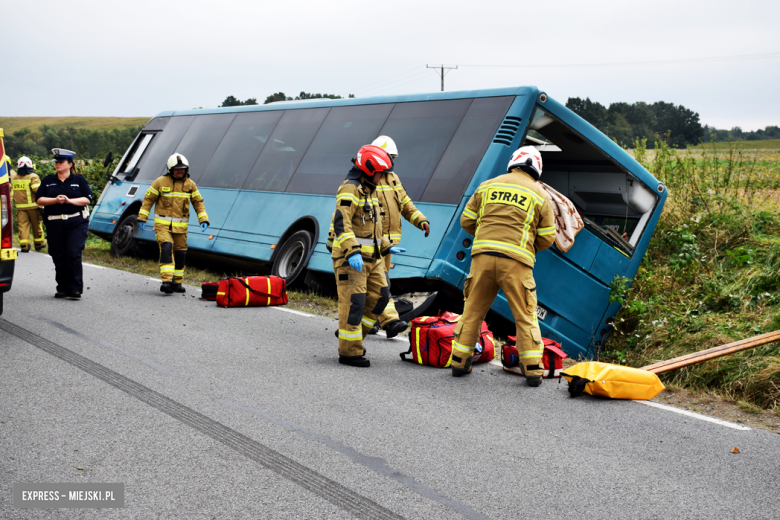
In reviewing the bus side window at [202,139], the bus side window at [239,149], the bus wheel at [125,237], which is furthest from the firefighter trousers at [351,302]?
the bus wheel at [125,237]

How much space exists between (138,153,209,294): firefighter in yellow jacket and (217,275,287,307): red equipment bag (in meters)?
1.17

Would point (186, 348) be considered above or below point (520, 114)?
below

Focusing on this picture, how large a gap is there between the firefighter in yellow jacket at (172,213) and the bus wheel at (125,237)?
404 cm

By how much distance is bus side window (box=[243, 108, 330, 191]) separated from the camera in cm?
1102

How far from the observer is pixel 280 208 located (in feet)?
35.1

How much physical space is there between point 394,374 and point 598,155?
4.89 meters

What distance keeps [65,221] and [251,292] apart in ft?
8.09

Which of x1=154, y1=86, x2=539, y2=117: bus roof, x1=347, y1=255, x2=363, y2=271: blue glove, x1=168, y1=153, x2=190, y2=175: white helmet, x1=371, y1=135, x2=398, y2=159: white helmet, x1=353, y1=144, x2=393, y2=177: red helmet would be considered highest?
x1=154, y1=86, x2=539, y2=117: bus roof

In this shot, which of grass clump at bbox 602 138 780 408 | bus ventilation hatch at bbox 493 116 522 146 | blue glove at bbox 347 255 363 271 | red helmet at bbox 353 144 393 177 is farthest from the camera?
bus ventilation hatch at bbox 493 116 522 146

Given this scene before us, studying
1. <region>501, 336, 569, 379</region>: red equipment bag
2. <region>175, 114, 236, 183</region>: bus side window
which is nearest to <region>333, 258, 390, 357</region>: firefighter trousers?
<region>501, 336, 569, 379</region>: red equipment bag

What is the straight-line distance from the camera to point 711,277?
29.7 ft

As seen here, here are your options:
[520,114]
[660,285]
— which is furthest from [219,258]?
[660,285]

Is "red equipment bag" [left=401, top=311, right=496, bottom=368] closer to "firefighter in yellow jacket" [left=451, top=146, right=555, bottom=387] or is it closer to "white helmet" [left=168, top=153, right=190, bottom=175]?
"firefighter in yellow jacket" [left=451, top=146, right=555, bottom=387]

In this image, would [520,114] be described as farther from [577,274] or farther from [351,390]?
[351,390]
